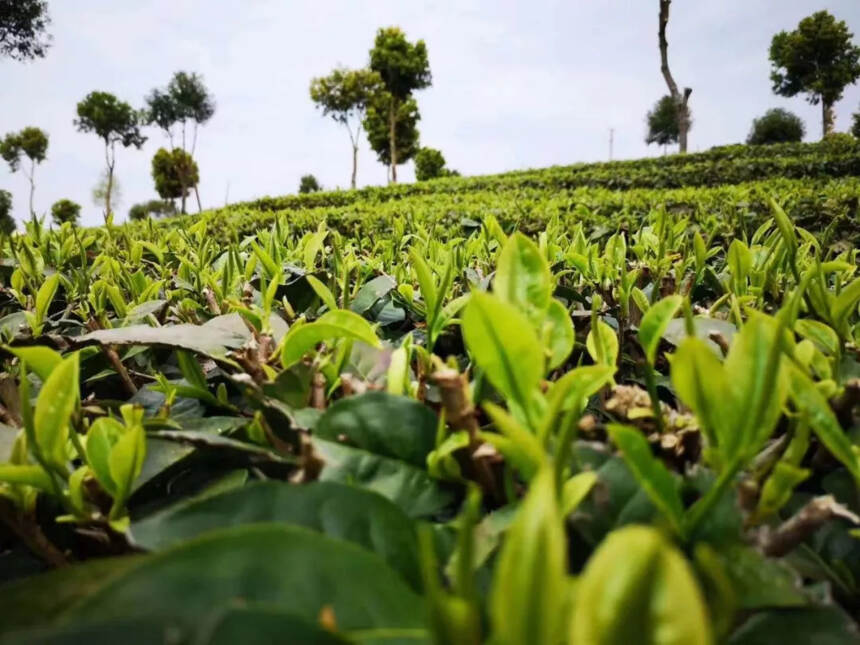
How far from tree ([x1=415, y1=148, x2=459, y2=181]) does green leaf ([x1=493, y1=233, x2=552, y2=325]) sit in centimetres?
4020

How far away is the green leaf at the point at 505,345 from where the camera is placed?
0.49 meters

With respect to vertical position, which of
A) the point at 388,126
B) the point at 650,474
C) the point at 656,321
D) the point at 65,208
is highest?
the point at 388,126

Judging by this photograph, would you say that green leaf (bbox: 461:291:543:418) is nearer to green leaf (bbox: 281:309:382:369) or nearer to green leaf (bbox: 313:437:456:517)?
green leaf (bbox: 313:437:456:517)

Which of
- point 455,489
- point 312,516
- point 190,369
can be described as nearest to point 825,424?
point 455,489

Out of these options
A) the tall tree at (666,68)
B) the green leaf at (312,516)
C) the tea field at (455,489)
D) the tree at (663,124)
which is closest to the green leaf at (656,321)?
the tea field at (455,489)

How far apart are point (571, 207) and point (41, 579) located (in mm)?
4633

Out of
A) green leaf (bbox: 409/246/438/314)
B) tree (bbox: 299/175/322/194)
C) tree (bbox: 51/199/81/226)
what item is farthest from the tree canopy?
green leaf (bbox: 409/246/438/314)

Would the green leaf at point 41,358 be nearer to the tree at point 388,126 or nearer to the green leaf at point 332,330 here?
the green leaf at point 332,330

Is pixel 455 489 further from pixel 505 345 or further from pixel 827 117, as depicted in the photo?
pixel 827 117

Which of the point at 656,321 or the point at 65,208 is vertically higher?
the point at 65,208

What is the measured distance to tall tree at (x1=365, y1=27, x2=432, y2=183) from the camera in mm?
38250

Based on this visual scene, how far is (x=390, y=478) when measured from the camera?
0.56m

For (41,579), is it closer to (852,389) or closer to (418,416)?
(418,416)

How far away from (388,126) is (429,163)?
399cm
